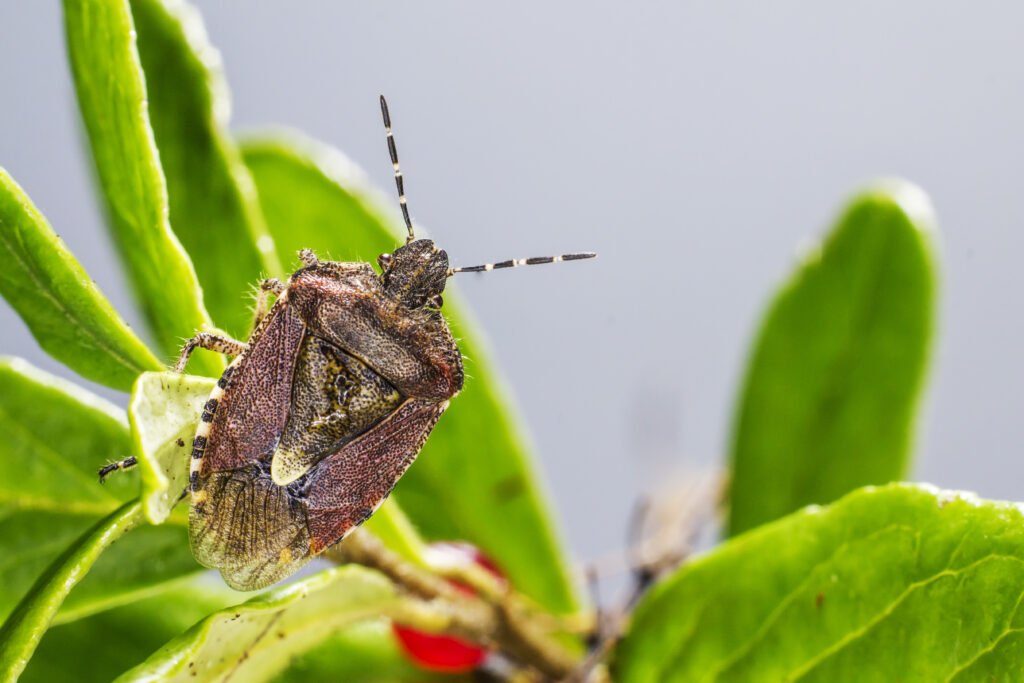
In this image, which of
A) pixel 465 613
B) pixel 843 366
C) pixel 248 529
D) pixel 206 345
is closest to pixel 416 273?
pixel 206 345

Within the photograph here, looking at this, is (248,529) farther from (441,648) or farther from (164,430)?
(441,648)

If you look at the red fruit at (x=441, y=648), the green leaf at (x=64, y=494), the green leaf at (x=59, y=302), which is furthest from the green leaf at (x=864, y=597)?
the green leaf at (x=59, y=302)

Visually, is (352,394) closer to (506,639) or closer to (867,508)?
(506,639)

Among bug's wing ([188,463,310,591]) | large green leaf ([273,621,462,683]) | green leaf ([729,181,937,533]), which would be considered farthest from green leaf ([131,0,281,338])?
green leaf ([729,181,937,533])

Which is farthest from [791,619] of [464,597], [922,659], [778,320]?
[778,320]

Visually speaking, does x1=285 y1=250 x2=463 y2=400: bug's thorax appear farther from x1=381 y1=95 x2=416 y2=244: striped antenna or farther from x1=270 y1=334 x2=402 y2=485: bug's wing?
x1=381 y1=95 x2=416 y2=244: striped antenna

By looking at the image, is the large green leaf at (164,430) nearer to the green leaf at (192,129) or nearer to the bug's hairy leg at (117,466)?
the bug's hairy leg at (117,466)
